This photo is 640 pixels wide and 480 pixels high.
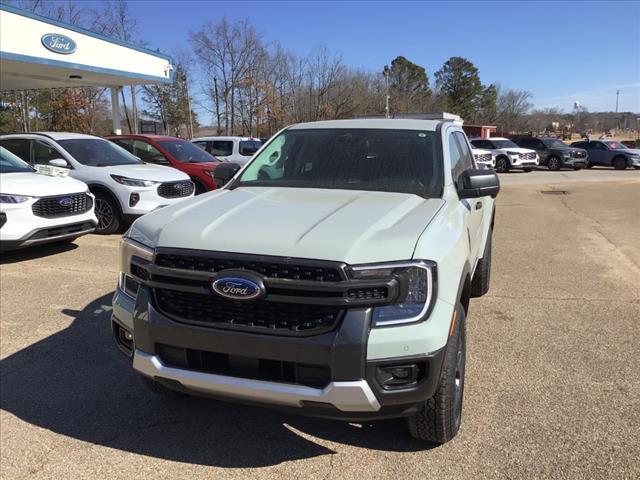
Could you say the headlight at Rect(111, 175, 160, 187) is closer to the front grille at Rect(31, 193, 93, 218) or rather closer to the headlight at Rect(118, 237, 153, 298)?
the front grille at Rect(31, 193, 93, 218)

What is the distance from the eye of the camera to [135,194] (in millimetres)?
8859

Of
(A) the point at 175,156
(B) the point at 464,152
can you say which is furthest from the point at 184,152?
(B) the point at 464,152

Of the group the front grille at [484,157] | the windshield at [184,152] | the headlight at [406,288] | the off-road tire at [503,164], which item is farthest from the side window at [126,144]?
the off-road tire at [503,164]

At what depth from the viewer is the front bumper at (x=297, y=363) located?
94.7 inches

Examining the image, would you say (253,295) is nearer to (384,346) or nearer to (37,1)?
(384,346)

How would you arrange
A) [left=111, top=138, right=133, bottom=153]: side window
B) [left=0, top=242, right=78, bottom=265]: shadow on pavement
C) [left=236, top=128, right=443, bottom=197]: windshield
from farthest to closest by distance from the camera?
1. [left=111, top=138, right=133, bottom=153]: side window
2. [left=0, top=242, right=78, bottom=265]: shadow on pavement
3. [left=236, top=128, right=443, bottom=197]: windshield

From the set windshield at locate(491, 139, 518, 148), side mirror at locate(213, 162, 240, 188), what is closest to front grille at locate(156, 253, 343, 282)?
side mirror at locate(213, 162, 240, 188)

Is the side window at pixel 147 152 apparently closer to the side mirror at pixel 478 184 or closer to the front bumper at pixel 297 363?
the side mirror at pixel 478 184

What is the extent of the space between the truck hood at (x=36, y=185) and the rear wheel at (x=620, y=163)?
89.9 feet

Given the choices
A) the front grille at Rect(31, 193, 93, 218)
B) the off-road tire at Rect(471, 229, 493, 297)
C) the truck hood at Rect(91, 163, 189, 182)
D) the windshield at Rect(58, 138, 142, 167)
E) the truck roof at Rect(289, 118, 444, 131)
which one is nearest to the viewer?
the truck roof at Rect(289, 118, 444, 131)

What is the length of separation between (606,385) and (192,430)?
109 inches

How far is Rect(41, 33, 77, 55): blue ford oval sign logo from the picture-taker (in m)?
14.8

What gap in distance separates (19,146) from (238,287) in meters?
8.92

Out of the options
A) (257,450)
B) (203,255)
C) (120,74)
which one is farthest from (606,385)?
(120,74)
